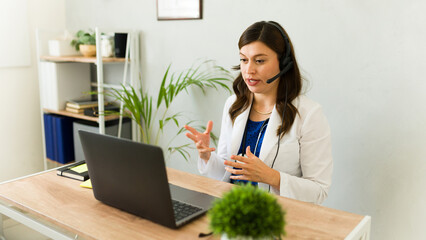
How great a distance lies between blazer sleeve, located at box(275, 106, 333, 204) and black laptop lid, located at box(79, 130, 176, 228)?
0.68m

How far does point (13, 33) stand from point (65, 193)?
2226mm

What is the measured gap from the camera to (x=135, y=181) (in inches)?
42.3

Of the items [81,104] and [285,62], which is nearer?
[285,62]

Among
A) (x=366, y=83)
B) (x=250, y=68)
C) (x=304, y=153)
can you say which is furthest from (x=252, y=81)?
(x=366, y=83)

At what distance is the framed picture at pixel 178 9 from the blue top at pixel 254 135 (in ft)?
3.49

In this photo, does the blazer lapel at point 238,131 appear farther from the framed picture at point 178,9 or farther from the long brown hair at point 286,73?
the framed picture at point 178,9

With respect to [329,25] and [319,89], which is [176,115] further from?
[329,25]

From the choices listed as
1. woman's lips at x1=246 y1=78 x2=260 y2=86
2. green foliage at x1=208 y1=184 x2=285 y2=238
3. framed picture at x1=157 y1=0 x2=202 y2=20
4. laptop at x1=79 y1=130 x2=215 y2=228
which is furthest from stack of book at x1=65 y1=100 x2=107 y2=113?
green foliage at x1=208 y1=184 x2=285 y2=238

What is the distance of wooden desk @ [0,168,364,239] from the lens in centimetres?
105

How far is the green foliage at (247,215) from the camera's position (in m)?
0.77

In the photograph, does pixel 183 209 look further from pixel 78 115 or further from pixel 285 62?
pixel 78 115

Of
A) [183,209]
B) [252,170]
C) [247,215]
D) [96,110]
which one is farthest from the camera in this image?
[96,110]

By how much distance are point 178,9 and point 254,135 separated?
4.17ft

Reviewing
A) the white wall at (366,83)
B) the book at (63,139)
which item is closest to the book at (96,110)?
the book at (63,139)
